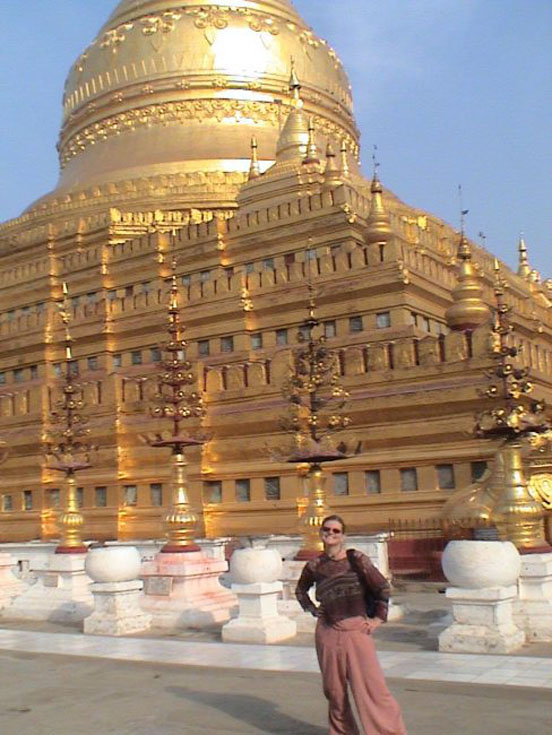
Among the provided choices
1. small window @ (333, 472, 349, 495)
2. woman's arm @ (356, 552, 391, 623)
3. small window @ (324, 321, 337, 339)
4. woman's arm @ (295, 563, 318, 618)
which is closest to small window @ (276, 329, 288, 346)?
small window @ (324, 321, 337, 339)

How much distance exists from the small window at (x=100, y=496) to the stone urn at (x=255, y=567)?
14.1 m

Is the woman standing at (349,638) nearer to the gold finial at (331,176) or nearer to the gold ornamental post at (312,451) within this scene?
the gold ornamental post at (312,451)

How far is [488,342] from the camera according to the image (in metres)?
21.7

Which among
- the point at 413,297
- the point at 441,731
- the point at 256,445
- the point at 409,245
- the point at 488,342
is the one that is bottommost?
the point at 441,731

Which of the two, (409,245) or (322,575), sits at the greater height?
(409,245)

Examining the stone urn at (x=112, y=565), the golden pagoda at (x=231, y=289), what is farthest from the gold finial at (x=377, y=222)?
the stone urn at (x=112, y=565)

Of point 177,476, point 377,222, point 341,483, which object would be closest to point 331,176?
point 377,222

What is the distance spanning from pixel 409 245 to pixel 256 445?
31.1 feet

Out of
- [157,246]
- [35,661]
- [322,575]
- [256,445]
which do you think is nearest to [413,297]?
[256,445]

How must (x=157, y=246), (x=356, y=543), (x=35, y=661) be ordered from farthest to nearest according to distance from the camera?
(x=157, y=246), (x=356, y=543), (x=35, y=661)

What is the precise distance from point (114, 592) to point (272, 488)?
10247 millimetres

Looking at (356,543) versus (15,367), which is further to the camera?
(15,367)

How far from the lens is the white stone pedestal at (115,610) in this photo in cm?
1385

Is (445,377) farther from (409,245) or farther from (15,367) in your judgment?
(15,367)
